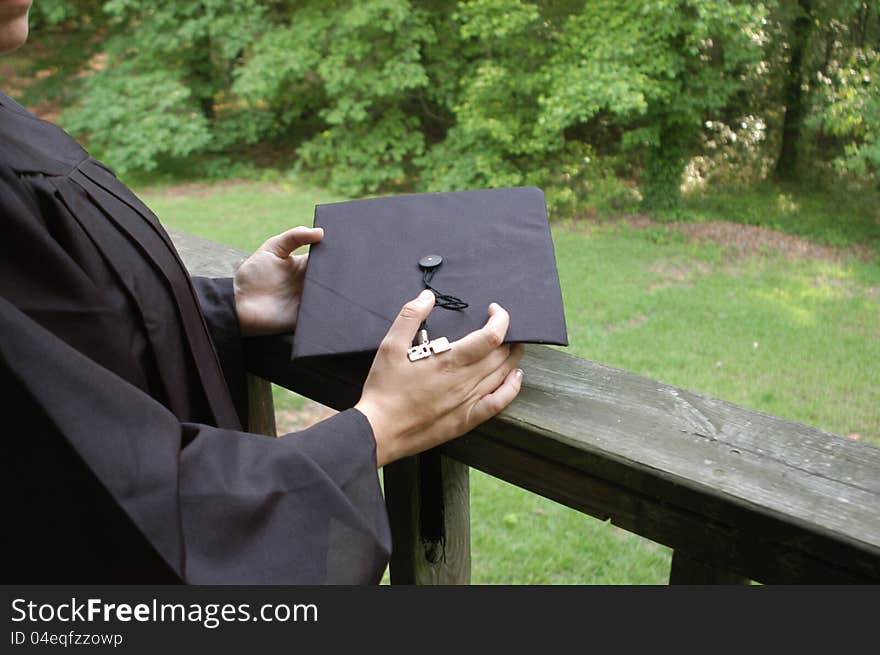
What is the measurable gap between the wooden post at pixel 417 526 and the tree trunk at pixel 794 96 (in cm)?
860

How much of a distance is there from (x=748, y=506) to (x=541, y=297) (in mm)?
472

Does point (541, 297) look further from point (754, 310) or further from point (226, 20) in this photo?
point (226, 20)

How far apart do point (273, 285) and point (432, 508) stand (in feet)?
1.68

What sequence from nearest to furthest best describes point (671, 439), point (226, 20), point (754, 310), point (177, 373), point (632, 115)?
point (671, 439), point (177, 373), point (754, 310), point (632, 115), point (226, 20)

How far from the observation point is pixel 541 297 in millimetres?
1211

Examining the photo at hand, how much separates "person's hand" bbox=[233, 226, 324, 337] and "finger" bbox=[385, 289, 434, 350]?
1.13ft

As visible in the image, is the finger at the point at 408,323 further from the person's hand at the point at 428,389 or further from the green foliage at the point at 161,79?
the green foliage at the point at 161,79

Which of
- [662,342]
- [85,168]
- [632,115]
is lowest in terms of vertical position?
[662,342]

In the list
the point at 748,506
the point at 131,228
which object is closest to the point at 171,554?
the point at 131,228

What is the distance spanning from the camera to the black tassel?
1233 millimetres

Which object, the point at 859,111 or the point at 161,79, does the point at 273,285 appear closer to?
the point at 859,111

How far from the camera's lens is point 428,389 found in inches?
41.4

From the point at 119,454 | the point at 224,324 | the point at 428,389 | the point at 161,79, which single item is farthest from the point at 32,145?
the point at 161,79

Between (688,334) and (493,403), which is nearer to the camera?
(493,403)
